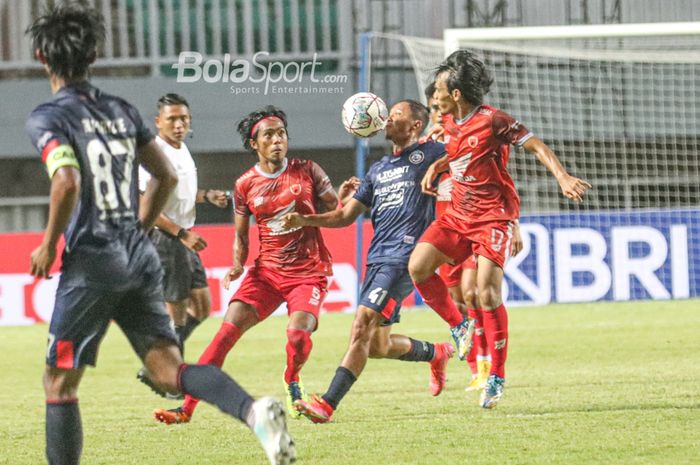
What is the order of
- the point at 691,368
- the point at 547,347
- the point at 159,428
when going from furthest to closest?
the point at 547,347
the point at 691,368
the point at 159,428

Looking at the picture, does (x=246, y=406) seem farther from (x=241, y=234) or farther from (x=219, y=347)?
(x=241, y=234)

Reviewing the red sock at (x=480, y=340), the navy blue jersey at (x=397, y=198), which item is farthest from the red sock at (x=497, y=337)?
the red sock at (x=480, y=340)

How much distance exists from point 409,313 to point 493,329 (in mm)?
9342

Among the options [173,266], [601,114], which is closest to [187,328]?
[173,266]

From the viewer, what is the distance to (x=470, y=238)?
817 centimetres

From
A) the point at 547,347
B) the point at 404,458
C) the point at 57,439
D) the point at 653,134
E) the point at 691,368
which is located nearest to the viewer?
the point at 57,439

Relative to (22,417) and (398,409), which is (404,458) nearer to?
(398,409)

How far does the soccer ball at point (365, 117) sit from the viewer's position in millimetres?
8758

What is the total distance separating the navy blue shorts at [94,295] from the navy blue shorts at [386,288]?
2.86m

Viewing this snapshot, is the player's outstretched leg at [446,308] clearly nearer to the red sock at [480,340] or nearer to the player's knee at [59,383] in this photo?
the red sock at [480,340]

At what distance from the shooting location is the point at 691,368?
Answer: 10.0m

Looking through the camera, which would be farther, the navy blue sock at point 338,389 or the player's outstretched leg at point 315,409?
the navy blue sock at point 338,389

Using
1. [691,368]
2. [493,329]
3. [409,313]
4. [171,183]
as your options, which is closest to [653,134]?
[409,313]

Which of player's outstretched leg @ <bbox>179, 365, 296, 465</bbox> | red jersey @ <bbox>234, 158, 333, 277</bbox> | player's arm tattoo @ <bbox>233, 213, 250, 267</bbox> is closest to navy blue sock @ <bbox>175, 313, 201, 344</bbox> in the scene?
player's arm tattoo @ <bbox>233, 213, 250, 267</bbox>
